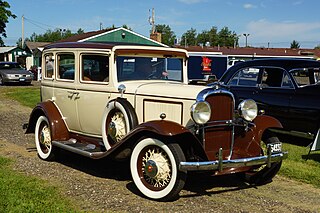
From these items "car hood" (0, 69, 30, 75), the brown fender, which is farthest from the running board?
"car hood" (0, 69, 30, 75)

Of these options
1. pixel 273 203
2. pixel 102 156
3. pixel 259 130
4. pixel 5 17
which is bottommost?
pixel 273 203

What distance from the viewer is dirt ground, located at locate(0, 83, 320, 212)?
4852mm

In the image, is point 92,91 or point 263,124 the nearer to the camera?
point 263,124

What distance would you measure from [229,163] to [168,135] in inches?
31.0

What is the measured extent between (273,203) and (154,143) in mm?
1576

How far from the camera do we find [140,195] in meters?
5.19

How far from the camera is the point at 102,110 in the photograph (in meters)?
6.17

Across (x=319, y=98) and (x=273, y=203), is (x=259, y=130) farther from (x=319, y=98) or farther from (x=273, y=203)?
(x=319, y=98)

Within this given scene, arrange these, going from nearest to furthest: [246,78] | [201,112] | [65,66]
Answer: [201,112] < [65,66] < [246,78]

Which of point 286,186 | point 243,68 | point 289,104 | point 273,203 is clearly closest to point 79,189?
point 273,203

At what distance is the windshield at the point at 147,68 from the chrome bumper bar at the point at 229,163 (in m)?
1.98

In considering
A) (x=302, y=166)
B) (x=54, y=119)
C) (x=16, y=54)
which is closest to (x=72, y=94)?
(x=54, y=119)

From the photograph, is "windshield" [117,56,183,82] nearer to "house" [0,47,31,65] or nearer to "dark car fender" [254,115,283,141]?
"dark car fender" [254,115,283,141]

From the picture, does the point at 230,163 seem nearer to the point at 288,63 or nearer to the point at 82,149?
the point at 82,149
